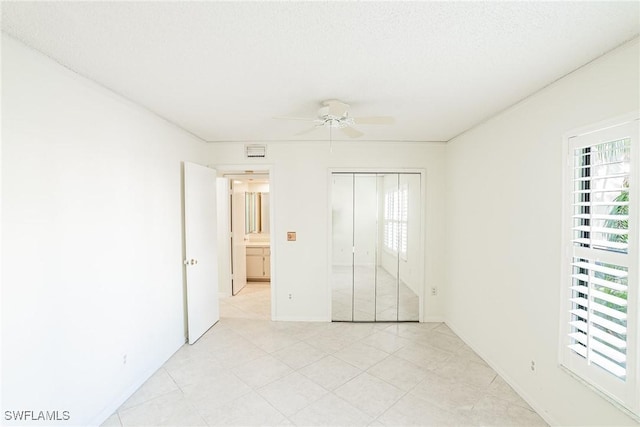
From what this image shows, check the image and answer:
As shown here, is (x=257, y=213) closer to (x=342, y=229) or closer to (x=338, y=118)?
(x=342, y=229)

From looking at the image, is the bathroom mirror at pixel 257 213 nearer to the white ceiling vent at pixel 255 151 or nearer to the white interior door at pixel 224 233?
the white interior door at pixel 224 233

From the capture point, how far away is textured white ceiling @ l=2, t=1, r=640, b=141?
1296mm

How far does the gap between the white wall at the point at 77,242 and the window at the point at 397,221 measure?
111 inches

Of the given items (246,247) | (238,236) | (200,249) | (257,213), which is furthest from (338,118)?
(257,213)

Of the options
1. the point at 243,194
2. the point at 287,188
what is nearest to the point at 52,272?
the point at 287,188

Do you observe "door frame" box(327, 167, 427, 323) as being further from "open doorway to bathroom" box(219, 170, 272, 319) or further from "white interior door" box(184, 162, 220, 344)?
"white interior door" box(184, 162, 220, 344)

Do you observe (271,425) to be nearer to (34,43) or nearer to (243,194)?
(34,43)

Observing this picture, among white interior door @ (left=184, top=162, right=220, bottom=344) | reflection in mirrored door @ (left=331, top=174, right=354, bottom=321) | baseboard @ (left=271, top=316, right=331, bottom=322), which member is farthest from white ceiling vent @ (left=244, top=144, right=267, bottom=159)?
baseboard @ (left=271, top=316, right=331, bottom=322)

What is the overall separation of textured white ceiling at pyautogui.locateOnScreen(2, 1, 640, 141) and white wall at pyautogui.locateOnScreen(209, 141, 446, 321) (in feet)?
4.60

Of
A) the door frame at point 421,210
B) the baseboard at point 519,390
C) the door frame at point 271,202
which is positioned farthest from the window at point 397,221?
the door frame at point 271,202

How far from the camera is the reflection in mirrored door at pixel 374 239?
3932 mm

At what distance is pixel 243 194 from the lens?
5.46 meters

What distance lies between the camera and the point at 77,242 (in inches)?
74.3

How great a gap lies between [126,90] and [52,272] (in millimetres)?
1433
